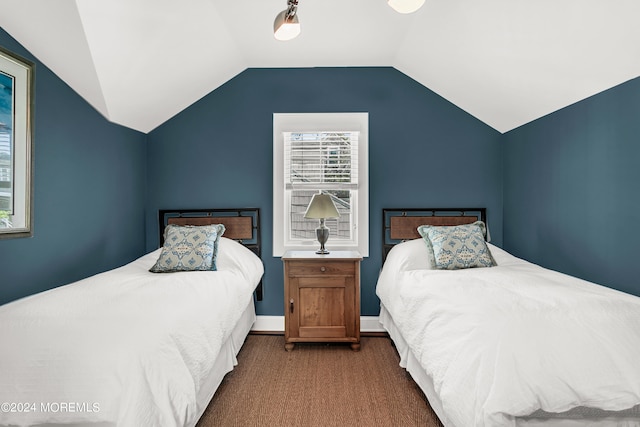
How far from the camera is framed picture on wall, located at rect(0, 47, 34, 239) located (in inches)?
82.1

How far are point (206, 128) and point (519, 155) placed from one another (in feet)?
9.53

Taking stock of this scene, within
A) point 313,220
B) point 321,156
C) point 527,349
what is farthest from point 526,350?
point 321,156

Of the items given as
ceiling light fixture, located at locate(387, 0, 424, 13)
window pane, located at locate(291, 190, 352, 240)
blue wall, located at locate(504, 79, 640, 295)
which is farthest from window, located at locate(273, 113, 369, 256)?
ceiling light fixture, located at locate(387, 0, 424, 13)

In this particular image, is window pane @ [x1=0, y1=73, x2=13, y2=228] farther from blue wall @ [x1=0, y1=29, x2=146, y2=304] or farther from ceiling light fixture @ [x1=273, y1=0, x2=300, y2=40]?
ceiling light fixture @ [x1=273, y1=0, x2=300, y2=40]

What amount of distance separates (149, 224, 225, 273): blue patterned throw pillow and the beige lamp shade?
83 centimetres

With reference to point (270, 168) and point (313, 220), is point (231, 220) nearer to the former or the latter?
point (270, 168)

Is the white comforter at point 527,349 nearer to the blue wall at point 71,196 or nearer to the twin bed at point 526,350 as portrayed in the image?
the twin bed at point 526,350

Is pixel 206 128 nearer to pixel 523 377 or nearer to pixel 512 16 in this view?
pixel 512 16

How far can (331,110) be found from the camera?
3.66 m

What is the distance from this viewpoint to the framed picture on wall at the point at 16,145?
2.09 m

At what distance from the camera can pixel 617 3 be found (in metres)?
1.78

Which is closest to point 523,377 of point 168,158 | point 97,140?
point 97,140

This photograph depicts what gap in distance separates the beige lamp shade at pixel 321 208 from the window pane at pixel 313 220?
1.04ft

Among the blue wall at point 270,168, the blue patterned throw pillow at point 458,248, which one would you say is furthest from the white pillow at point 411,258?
the blue wall at point 270,168
